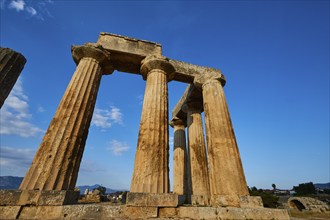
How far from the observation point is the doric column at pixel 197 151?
39.0ft

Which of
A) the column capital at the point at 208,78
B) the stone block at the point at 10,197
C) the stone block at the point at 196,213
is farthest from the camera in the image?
the column capital at the point at 208,78

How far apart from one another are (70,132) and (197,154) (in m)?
8.99

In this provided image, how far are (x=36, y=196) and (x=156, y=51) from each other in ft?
30.7

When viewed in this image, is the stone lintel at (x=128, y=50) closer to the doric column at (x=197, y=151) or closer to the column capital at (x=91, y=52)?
the column capital at (x=91, y=52)

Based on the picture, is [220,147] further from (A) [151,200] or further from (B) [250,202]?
(A) [151,200]

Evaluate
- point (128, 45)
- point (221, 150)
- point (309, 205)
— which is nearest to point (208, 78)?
point (221, 150)

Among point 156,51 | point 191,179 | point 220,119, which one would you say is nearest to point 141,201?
point 220,119

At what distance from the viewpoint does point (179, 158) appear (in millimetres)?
14867

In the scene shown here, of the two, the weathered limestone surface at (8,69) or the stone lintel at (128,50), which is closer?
the weathered limestone surface at (8,69)

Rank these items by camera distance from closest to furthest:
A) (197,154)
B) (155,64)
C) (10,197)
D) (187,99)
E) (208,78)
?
(10,197)
(155,64)
(208,78)
(197,154)
(187,99)

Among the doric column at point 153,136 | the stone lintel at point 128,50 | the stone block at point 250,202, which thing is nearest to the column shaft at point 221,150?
the stone block at point 250,202

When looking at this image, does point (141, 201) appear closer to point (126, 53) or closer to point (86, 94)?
point (86, 94)

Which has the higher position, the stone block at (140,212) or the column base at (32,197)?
the column base at (32,197)

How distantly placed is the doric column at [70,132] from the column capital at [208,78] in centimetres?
646
